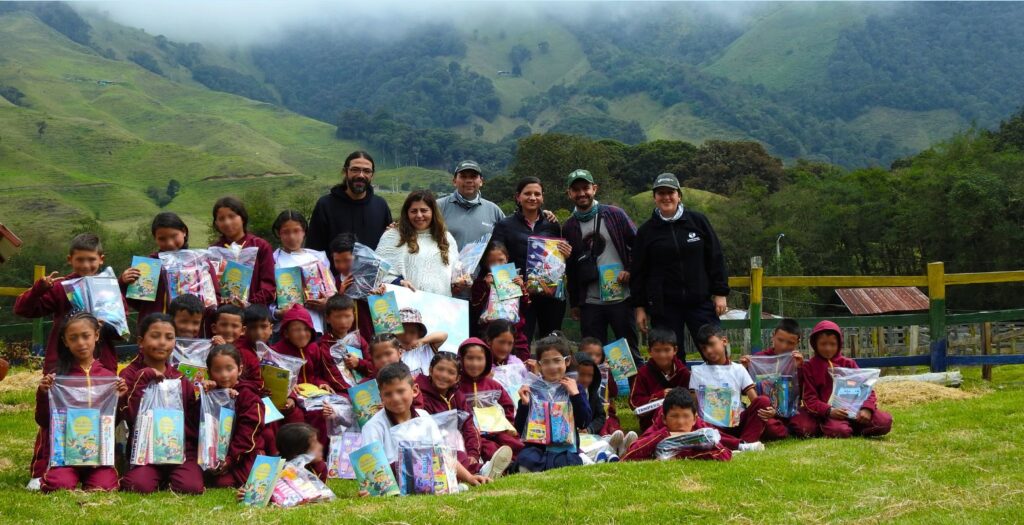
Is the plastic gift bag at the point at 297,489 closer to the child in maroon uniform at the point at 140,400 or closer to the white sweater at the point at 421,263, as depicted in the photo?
the child in maroon uniform at the point at 140,400

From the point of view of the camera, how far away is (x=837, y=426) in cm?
943

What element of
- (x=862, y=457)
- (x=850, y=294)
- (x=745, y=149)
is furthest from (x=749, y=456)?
(x=745, y=149)

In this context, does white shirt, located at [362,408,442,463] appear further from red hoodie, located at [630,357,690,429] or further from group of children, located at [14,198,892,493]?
red hoodie, located at [630,357,690,429]

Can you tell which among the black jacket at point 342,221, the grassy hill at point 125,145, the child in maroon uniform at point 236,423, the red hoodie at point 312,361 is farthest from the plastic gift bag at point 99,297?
the grassy hill at point 125,145

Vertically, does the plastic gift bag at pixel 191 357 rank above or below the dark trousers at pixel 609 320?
below

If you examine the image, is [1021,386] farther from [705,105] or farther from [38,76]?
[38,76]

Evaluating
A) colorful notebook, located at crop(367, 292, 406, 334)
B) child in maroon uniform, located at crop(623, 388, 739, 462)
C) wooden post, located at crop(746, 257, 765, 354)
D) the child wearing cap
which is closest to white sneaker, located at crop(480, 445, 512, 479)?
child in maroon uniform, located at crop(623, 388, 739, 462)

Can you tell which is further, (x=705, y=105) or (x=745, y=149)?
(x=705, y=105)

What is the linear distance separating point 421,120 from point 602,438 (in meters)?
194

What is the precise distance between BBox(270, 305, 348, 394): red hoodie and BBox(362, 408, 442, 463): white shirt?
53.0 inches

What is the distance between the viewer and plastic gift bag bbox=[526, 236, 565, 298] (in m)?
10.2

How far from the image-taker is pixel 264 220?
65.7 m

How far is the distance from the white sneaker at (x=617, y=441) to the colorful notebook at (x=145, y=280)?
447cm

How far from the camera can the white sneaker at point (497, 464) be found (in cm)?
789
